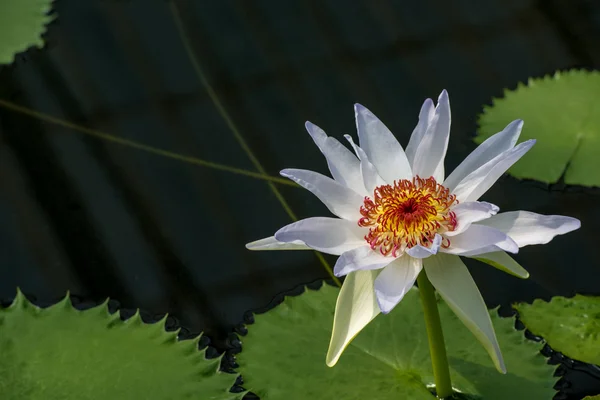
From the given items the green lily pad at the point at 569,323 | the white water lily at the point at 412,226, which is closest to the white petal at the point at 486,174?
the white water lily at the point at 412,226

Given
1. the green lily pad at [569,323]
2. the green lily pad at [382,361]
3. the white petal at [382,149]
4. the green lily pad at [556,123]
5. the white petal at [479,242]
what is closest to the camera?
the white petal at [479,242]

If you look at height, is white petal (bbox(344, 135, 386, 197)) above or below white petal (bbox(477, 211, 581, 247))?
above

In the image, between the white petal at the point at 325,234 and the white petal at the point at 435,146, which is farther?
the white petal at the point at 435,146

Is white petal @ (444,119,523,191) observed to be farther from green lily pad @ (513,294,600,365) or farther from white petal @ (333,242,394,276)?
green lily pad @ (513,294,600,365)

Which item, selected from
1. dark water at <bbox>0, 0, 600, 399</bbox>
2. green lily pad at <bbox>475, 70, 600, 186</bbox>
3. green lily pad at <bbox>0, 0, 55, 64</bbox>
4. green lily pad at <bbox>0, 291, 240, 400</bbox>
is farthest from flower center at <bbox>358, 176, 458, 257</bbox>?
green lily pad at <bbox>0, 0, 55, 64</bbox>

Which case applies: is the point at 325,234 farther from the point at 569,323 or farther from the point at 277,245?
the point at 569,323

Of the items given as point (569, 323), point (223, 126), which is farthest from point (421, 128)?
point (223, 126)

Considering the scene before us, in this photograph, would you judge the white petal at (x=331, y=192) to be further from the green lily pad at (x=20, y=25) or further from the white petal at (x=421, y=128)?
the green lily pad at (x=20, y=25)
